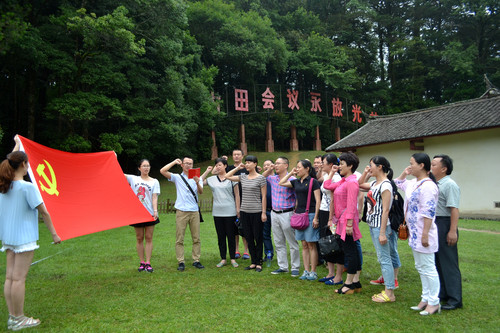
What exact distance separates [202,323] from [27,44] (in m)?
15.3

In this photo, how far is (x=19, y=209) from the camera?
384cm

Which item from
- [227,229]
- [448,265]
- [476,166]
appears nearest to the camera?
[448,265]

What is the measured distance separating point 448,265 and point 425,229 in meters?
0.75

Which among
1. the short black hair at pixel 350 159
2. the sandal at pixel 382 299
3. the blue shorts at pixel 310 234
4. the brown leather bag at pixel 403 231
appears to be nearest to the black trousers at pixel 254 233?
the blue shorts at pixel 310 234

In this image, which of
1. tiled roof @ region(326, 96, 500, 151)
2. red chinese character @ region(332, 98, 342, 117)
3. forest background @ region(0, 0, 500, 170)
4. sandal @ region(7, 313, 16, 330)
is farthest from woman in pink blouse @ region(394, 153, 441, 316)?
red chinese character @ region(332, 98, 342, 117)

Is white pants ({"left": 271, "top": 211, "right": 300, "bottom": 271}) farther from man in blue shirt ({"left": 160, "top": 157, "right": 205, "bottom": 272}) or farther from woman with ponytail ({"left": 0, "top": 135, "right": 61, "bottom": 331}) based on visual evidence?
woman with ponytail ({"left": 0, "top": 135, "right": 61, "bottom": 331})

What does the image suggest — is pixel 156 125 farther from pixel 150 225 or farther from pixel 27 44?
pixel 150 225

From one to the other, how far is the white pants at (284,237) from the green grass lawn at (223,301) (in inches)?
11.7

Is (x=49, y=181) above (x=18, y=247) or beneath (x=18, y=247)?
above

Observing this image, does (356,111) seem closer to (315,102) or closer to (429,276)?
(315,102)

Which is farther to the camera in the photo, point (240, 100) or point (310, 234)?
point (240, 100)

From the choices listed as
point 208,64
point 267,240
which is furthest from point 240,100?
point 267,240

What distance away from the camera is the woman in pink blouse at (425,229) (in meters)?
3.92

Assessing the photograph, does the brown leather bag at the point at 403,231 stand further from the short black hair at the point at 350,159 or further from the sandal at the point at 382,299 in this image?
the short black hair at the point at 350,159
